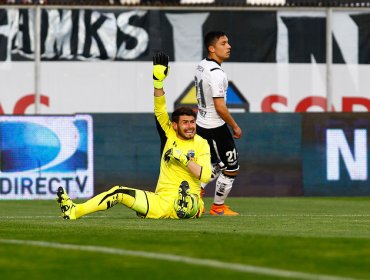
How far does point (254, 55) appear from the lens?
28453 mm

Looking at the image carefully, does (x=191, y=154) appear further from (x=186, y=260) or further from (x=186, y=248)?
(x=186, y=260)

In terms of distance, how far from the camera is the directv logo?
69.6 feet

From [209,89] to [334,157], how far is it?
7.29 meters

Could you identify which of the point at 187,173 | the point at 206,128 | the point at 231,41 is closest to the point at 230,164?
the point at 206,128

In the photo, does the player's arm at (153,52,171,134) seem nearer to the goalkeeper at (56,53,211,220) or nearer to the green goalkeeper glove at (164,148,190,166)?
the goalkeeper at (56,53,211,220)

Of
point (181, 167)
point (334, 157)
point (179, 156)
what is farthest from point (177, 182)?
point (334, 157)

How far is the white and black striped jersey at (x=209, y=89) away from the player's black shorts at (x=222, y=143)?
0.07 meters

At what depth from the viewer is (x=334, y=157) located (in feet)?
72.3

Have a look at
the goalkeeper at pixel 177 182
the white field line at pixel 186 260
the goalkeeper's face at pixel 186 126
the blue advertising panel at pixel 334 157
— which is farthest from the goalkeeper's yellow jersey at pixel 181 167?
the blue advertising panel at pixel 334 157

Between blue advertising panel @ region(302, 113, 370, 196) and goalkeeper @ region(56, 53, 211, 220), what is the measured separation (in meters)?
8.40

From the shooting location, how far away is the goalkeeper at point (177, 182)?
1323cm

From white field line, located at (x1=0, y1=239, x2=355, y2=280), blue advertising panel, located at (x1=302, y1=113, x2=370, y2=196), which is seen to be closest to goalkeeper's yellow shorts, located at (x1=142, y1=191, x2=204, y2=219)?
white field line, located at (x1=0, y1=239, x2=355, y2=280)

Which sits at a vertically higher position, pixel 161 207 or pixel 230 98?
pixel 230 98

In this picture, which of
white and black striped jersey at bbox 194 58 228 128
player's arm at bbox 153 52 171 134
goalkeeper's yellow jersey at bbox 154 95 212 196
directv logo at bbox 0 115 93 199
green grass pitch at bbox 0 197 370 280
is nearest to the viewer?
green grass pitch at bbox 0 197 370 280
